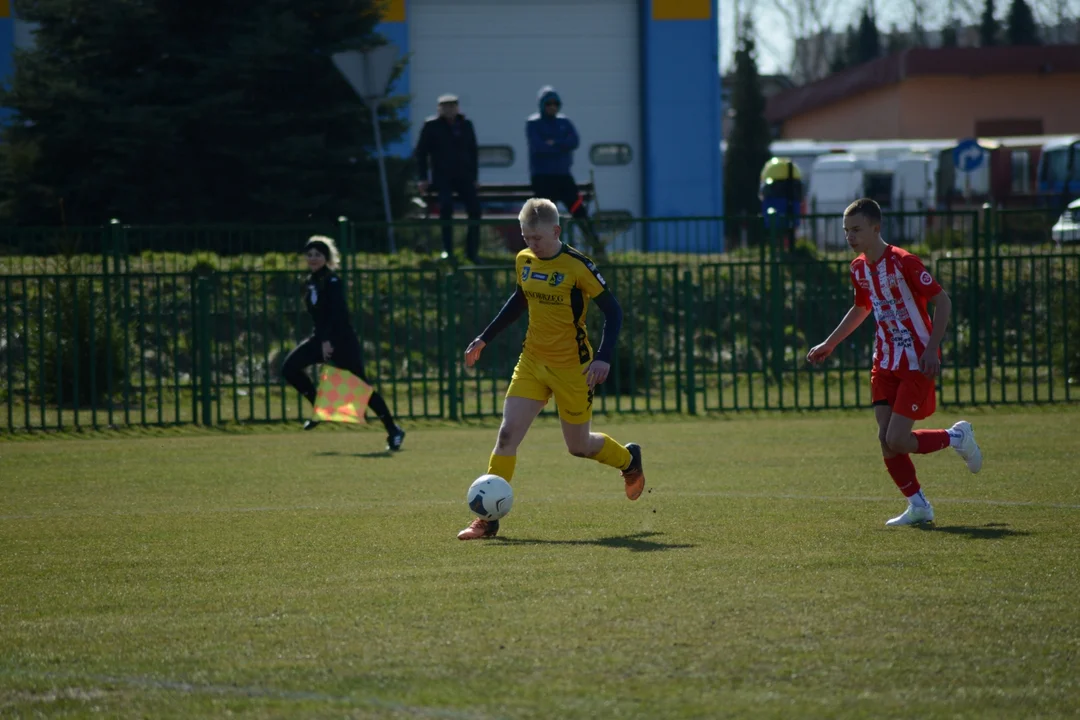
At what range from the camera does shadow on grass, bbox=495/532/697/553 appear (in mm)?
6891

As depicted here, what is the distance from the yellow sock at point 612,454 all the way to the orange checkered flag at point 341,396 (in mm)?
5019

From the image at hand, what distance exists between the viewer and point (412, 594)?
5789 mm

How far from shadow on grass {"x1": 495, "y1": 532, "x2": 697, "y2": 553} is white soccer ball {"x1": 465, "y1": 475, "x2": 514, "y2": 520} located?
0.46ft

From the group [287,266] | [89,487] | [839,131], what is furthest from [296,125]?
[839,131]

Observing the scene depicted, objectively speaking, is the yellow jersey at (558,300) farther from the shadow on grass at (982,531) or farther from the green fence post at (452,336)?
the green fence post at (452,336)

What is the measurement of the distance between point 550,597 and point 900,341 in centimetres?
302

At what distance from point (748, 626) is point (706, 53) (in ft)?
87.7

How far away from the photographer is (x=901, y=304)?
774cm

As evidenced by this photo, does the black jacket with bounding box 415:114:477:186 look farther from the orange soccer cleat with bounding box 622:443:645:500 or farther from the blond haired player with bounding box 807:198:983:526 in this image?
the blond haired player with bounding box 807:198:983:526

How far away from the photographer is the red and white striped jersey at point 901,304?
769cm

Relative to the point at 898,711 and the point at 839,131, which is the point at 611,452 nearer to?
the point at 898,711

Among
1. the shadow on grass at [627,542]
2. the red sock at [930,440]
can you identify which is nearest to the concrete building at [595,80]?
the red sock at [930,440]

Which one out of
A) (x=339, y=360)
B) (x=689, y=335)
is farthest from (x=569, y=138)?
(x=339, y=360)

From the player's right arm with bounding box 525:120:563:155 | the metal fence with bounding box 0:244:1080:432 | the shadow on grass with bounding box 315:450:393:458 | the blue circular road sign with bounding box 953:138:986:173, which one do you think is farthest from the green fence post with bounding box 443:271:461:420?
the blue circular road sign with bounding box 953:138:986:173
